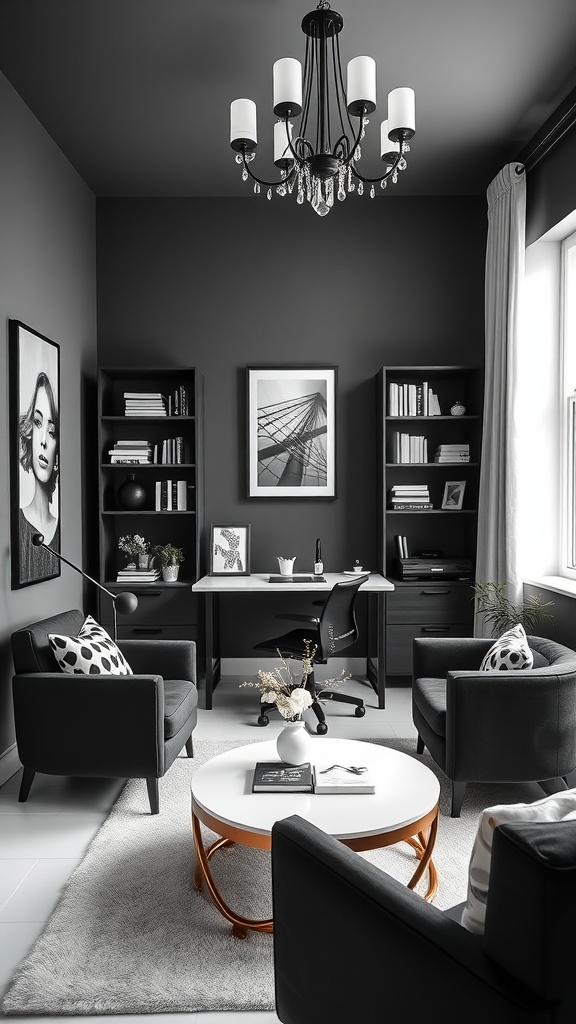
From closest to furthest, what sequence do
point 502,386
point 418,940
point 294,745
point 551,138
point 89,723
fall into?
1. point 418,940
2. point 294,745
3. point 89,723
4. point 551,138
5. point 502,386

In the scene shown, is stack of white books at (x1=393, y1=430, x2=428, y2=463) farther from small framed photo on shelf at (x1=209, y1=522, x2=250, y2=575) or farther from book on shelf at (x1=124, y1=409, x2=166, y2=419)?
book on shelf at (x1=124, y1=409, x2=166, y2=419)

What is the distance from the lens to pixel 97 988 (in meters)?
1.91

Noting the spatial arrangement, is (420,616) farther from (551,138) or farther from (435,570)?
(551,138)

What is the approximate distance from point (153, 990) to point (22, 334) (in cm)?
293

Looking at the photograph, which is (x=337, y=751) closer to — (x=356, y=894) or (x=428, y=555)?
(x=356, y=894)

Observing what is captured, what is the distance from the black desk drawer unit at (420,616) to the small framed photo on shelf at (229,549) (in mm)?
1001

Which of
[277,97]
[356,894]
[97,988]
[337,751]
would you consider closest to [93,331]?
[277,97]

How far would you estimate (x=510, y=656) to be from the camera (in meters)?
3.15

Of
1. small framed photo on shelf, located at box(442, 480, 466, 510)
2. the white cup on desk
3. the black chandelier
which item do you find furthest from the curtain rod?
the white cup on desk

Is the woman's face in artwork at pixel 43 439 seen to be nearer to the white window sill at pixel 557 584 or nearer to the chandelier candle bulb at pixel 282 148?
the chandelier candle bulb at pixel 282 148

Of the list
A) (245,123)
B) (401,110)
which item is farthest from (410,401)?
(245,123)

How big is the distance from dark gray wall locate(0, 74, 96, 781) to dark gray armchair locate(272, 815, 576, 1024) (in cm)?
234

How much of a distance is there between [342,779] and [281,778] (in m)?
0.20

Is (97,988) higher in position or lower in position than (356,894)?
lower
